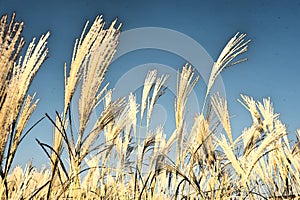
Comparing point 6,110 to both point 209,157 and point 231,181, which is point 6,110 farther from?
point 231,181

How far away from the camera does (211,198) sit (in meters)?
2.86

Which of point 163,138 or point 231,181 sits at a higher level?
point 163,138

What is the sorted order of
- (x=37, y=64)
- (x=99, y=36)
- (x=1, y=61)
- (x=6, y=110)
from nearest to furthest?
(x=1, y=61), (x=6, y=110), (x=37, y=64), (x=99, y=36)

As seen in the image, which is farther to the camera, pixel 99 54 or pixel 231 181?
pixel 231 181

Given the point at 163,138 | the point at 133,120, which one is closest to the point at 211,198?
the point at 133,120

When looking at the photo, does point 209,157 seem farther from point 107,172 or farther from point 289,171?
point 107,172

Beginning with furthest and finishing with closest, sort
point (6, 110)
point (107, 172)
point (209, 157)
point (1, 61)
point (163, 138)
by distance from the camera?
point (163, 138) → point (107, 172) → point (209, 157) → point (6, 110) → point (1, 61)

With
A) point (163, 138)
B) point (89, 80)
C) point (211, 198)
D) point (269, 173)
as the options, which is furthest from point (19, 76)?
point (163, 138)

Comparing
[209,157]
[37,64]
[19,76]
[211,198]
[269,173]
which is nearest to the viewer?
[19,76]

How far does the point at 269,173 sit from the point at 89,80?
6.67 ft

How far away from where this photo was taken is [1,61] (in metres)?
1.29

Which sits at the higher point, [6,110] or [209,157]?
[209,157]

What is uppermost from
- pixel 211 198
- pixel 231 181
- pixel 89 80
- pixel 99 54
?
pixel 99 54

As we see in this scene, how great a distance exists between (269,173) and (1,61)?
269 cm
